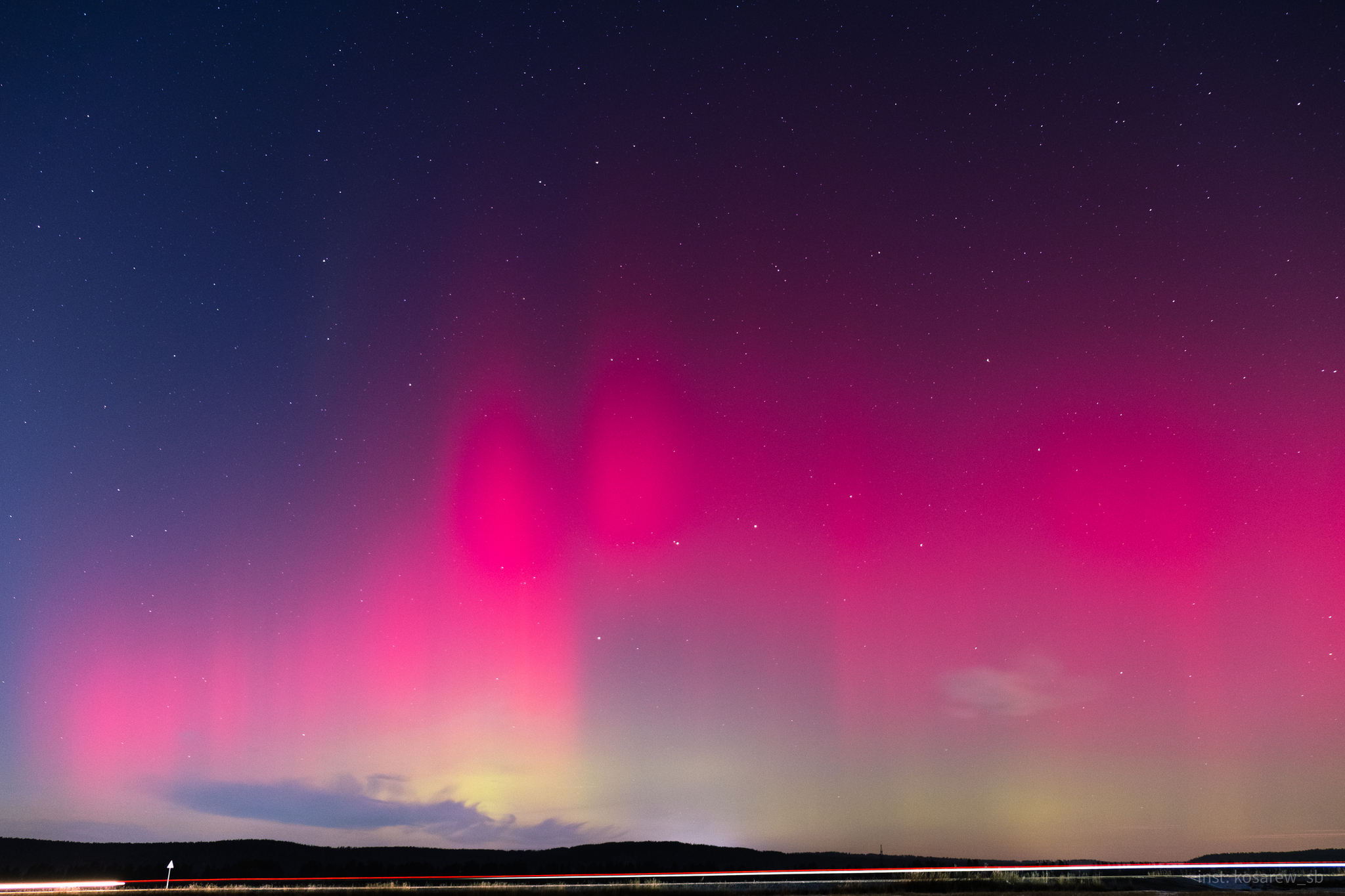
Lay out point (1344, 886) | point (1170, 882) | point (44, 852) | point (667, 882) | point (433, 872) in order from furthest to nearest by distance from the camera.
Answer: point (44, 852)
point (433, 872)
point (667, 882)
point (1170, 882)
point (1344, 886)

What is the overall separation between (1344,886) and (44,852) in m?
148

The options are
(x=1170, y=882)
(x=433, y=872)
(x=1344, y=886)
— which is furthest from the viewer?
(x=433, y=872)

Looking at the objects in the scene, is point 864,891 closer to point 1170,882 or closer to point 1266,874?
point 1170,882

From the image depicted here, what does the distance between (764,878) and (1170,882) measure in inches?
565

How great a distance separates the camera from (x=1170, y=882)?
32656 mm

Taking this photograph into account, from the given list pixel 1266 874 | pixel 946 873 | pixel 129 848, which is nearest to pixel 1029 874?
pixel 946 873

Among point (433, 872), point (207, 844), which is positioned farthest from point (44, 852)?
point (433, 872)

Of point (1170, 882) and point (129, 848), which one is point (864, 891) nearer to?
point (1170, 882)

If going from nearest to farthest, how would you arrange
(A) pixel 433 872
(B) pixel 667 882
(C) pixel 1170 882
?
(C) pixel 1170 882 < (B) pixel 667 882 < (A) pixel 433 872

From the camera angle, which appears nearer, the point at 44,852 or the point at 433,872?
the point at 433,872

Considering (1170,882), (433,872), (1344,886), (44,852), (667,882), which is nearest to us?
(1344,886)

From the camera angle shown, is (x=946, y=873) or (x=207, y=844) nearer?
(x=946, y=873)

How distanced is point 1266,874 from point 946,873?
39.5 ft

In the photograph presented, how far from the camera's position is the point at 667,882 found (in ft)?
119
